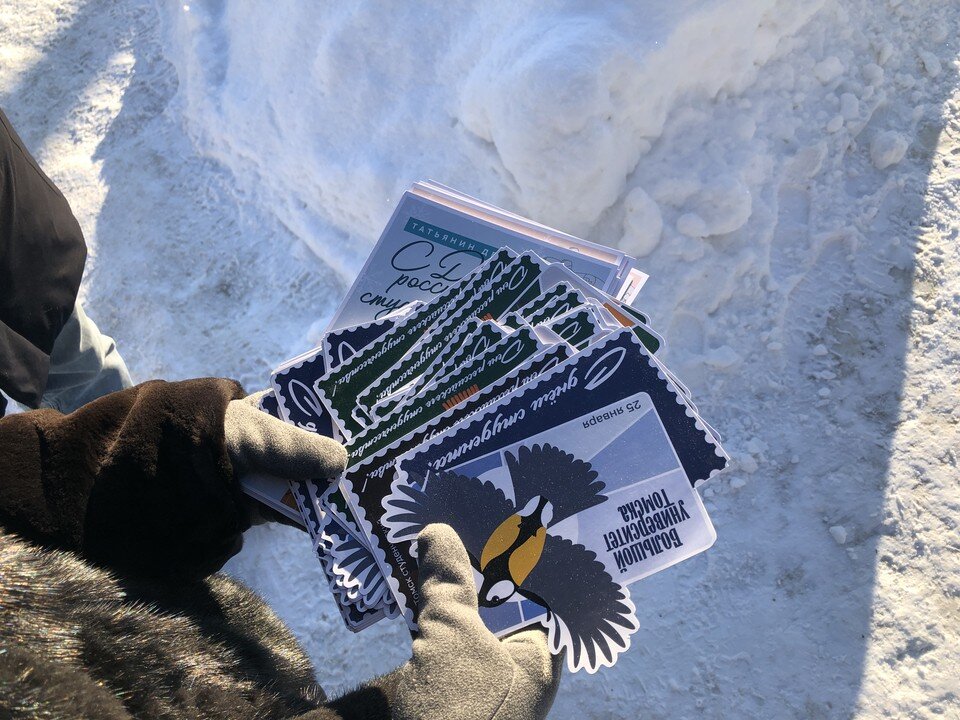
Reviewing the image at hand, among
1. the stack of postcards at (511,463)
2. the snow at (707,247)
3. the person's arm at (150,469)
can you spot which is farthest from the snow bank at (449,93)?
the person's arm at (150,469)

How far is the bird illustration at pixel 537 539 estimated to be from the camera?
3.34 feet

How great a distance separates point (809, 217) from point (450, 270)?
1.23 metres

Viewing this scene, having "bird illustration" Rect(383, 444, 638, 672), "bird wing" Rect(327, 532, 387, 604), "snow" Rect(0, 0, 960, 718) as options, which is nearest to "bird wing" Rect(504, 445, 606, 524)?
"bird illustration" Rect(383, 444, 638, 672)

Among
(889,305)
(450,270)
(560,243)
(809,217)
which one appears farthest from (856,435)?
(450,270)

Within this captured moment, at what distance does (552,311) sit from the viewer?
1246mm

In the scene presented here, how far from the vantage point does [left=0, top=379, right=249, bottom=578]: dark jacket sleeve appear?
100 cm

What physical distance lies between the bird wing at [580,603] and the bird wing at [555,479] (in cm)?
6

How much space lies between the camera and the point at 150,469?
1.05m

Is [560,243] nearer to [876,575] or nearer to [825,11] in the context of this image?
[876,575]

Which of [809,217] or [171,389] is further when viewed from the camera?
[809,217]

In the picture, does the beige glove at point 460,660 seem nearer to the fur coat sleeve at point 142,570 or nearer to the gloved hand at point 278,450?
the fur coat sleeve at point 142,570

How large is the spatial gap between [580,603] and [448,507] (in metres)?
0.24

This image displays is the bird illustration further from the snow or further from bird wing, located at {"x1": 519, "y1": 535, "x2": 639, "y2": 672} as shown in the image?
the snow

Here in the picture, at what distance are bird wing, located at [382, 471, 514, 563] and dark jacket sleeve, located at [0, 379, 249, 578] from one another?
267 millimetres
